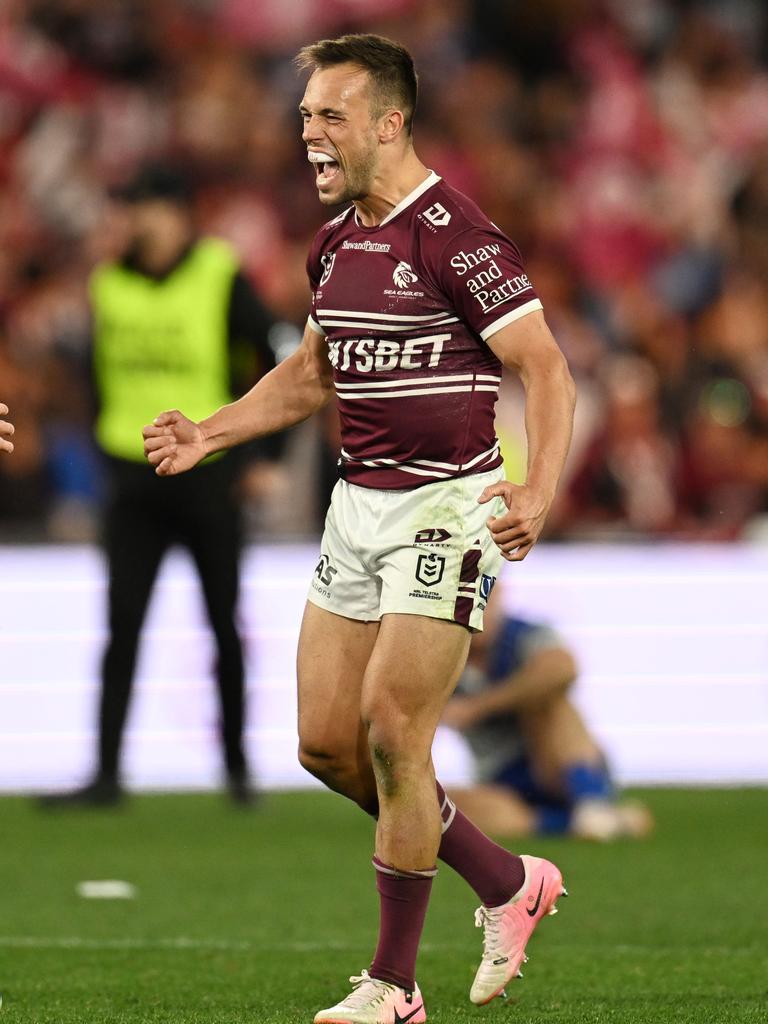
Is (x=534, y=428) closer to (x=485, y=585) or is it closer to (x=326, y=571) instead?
(x=485, y=585)

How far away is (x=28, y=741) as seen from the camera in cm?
905

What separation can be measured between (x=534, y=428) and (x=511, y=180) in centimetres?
896

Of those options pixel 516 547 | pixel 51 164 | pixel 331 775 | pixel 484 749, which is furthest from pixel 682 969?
pixel 51 164

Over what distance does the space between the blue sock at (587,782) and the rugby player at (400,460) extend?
122 inches

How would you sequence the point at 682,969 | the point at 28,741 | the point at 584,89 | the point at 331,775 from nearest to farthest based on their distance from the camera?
1. the point at 331,775
2. the point at 682,969
3. the point at 28,741
4. the point at 584,89

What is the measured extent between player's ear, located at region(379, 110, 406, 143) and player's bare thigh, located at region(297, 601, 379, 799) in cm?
107

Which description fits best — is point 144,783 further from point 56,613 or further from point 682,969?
point 682,969

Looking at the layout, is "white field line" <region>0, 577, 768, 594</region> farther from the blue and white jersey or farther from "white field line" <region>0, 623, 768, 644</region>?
the blue and white jersey

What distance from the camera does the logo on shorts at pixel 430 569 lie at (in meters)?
4.40

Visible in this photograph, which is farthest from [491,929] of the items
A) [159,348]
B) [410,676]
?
[159,348]

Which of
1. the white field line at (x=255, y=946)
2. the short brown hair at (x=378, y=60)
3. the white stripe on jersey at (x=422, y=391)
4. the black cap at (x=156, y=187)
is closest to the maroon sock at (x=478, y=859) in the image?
the white field line at (x=255, y=946)

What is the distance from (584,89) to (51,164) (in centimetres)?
365

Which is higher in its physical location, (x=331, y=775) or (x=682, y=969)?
(x=331, y=775)

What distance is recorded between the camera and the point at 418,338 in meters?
4.46
